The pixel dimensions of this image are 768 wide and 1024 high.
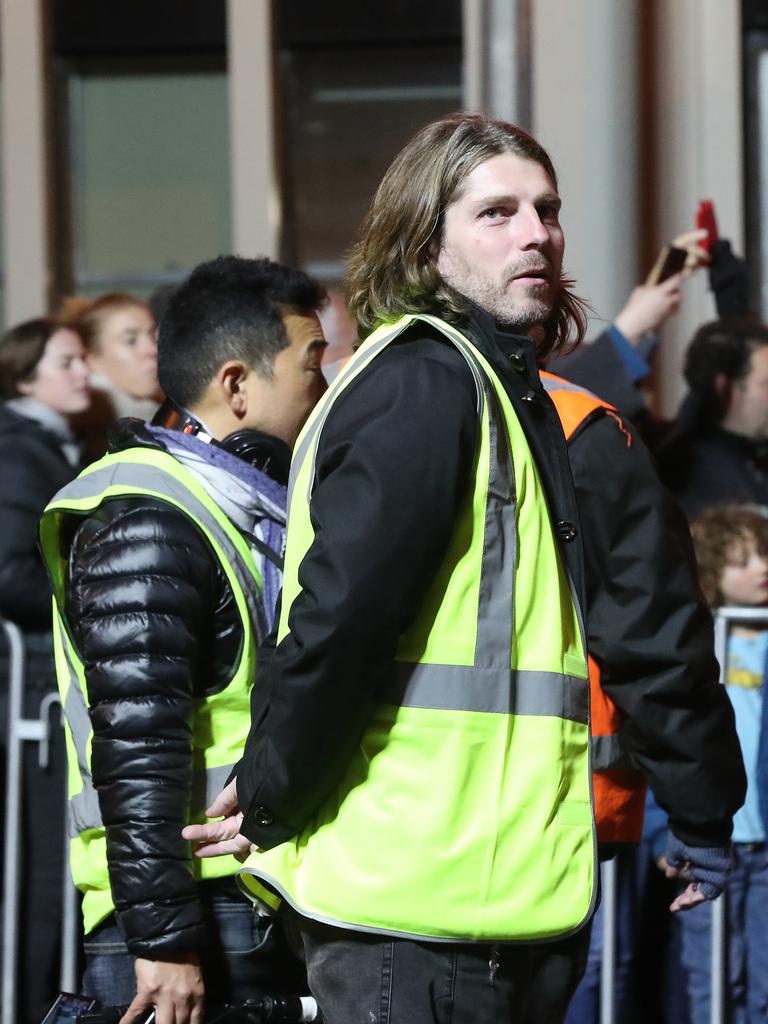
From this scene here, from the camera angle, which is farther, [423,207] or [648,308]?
[648,308]

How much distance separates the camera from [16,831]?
464 cm

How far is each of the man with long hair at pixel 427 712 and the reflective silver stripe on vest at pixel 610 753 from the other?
0.59 metres

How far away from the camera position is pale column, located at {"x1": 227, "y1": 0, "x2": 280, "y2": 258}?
9.32 meters

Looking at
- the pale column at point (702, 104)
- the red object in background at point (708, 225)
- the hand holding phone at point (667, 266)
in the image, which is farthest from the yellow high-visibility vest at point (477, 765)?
the pale column at point (702, 104)

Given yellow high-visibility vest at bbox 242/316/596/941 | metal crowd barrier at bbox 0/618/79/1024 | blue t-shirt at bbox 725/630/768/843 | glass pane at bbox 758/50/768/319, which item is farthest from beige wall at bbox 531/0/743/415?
yellow high-visibility vest at bbox 242/316/596/941

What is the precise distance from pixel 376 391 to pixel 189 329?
0.95m

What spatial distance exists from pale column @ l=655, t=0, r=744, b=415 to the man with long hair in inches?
255

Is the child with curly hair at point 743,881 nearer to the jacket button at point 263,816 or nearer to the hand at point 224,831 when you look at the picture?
the hand at point 224,831

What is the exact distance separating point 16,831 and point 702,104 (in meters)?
5.67

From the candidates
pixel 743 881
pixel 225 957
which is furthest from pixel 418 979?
pixel 743 881

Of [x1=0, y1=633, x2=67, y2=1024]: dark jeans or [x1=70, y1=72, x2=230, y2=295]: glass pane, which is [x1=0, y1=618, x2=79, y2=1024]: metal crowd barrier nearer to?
[x1=0, y1=633, x2=67, y2=1024]: dark jeans

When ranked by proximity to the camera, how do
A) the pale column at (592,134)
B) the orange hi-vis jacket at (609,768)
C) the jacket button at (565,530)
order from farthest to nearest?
the pale column at (592,134)
the orange hi-vis jacket at (609,768)
the jacket button at (565,530)

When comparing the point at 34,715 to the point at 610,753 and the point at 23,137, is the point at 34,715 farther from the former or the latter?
the point at 23,137

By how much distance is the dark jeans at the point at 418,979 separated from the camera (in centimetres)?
213
